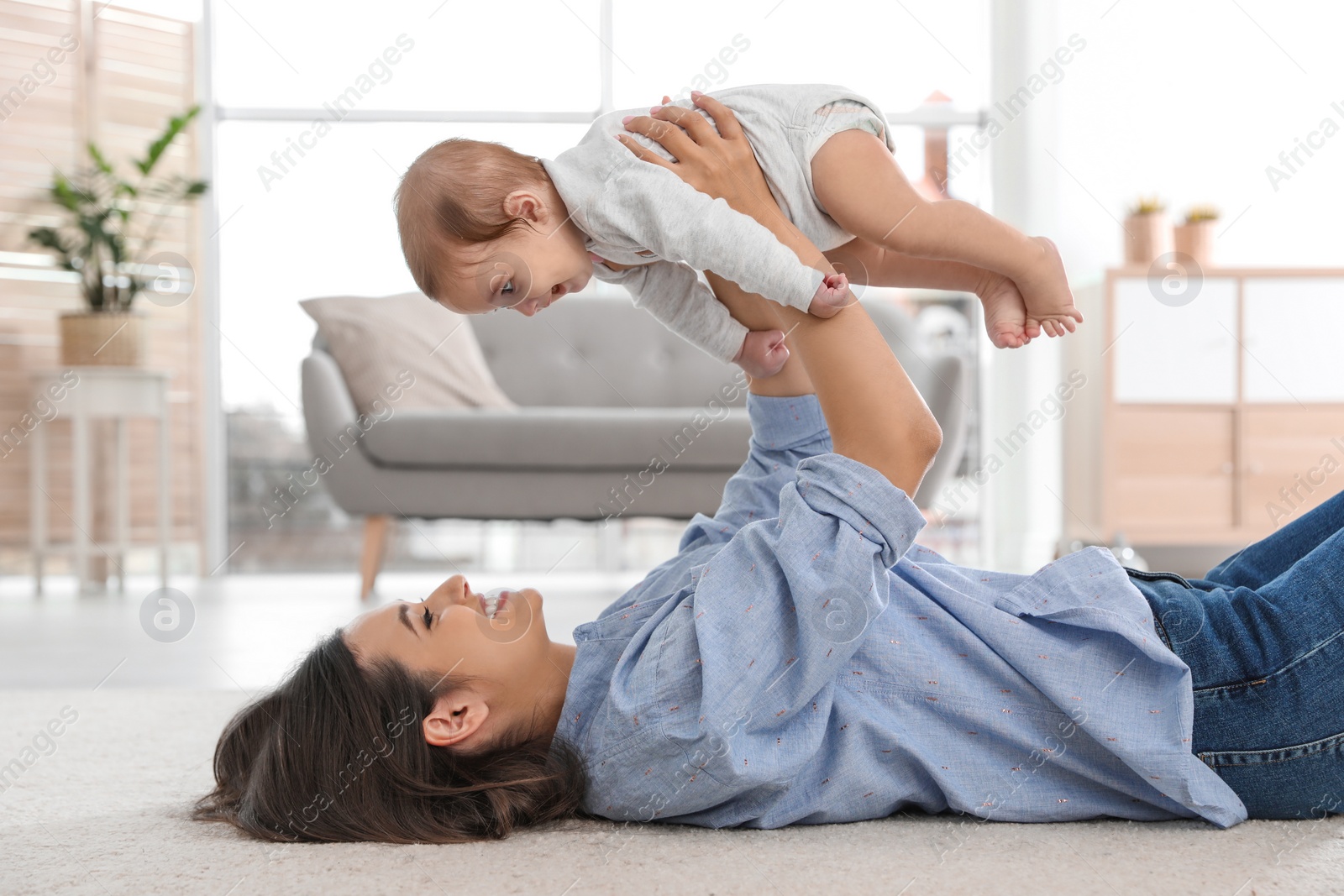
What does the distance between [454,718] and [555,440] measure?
1.95 metres

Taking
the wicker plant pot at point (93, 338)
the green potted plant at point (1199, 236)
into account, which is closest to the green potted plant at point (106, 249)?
the wicker plant pot at point (93, 338)

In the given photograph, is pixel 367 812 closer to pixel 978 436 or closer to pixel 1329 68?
pixel 1329 68

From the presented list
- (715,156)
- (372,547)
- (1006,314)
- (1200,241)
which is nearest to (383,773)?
(715,156)

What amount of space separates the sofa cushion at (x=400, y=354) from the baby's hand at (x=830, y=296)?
2.27 m

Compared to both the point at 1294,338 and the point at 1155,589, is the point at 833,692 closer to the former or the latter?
the point at 1155,589

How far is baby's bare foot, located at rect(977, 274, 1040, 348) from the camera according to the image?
1067 mm

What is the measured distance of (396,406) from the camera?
9.98 feet

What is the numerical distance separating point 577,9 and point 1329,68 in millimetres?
2550

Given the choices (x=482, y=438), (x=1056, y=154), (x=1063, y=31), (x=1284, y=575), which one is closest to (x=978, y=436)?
(x=1056, y=154)

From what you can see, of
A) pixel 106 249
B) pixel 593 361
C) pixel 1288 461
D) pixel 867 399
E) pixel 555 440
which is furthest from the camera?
pixel 106 249

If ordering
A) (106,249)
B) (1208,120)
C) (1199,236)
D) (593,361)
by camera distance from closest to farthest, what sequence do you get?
(1199,236) < (1208,120) < (593,361) < (106,249)

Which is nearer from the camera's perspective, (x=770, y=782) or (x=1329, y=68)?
(x=770, y=782)

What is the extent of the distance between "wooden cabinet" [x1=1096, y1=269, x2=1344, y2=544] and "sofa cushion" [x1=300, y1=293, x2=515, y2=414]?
1.88 metres

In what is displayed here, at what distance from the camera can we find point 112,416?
11.3 feet
